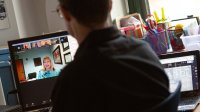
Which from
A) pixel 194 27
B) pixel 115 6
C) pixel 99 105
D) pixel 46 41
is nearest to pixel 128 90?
pixel 99 105

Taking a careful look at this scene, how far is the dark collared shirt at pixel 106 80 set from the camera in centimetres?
107

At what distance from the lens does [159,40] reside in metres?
2.22

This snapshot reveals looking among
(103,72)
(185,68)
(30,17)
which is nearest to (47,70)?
(185,68)

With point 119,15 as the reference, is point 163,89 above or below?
below

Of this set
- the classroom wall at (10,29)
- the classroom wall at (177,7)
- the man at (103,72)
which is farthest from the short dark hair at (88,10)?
the classroom wall at (10,29)

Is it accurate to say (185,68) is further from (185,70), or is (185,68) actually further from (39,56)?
(39,56)

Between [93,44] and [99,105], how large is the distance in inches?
7.5

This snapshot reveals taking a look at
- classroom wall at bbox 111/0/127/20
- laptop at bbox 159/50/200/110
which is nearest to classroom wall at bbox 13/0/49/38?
classroom wall at bbox 111/0/127/20

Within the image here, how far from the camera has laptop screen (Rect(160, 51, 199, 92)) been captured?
1929 millimetres

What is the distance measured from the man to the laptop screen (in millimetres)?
780

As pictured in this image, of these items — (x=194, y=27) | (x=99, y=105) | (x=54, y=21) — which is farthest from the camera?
(x=54, y=21)

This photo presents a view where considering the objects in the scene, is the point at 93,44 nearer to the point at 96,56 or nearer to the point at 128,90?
the point at 96,56

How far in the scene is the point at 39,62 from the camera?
2.06 meters

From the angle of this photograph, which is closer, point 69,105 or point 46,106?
point 69,105
